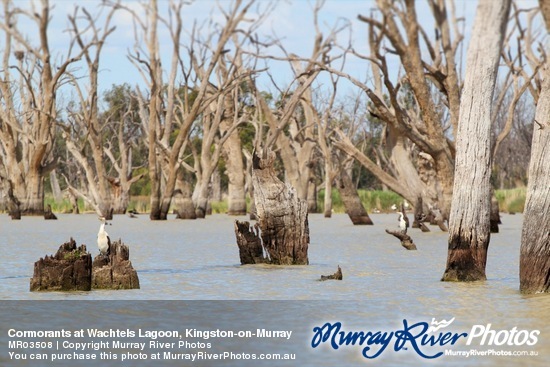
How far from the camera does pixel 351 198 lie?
1577 inches

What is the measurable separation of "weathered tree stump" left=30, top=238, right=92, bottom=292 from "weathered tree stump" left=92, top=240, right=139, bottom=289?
0.37 m

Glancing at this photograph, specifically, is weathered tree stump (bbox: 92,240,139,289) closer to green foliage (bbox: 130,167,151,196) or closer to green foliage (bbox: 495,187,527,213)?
green foliage (bbox: 495,187,527,213)

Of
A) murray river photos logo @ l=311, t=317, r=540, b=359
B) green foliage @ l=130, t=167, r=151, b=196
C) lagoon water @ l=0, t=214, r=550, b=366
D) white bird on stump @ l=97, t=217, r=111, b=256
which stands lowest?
murray river photos logo @ l=311, t=317, r=540, b=359

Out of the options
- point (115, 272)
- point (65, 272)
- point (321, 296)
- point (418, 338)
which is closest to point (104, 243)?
point (115, 272)

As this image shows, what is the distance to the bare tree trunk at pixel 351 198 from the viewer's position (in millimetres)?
39031

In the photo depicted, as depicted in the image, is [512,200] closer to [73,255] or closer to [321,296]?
[321,296]

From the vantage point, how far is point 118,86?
8369 cm

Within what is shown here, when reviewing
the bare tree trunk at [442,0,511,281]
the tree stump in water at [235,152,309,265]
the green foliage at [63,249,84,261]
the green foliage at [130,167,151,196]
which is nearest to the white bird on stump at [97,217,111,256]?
the green foliage at [63,249,84,261]

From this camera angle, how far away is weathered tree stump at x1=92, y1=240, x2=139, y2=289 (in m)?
15.2

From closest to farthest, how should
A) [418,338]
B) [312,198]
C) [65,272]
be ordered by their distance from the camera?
[418,338], [65,272], [312,198]

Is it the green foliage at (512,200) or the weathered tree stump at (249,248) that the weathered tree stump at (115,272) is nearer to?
the weathered tree stump at (249,248)

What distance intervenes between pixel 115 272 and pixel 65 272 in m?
0.89

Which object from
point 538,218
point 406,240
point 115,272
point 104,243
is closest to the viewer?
point 538,218

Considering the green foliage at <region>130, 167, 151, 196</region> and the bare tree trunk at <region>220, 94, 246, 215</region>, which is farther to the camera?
the green foliage at <region>130, 167, 151, 196</region>
